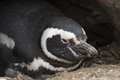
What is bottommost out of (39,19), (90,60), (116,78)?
(116,78)

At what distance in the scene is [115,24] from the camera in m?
3.02

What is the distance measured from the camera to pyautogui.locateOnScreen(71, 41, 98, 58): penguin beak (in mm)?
2371

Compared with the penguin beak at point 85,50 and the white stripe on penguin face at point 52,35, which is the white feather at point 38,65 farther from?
the penguin beak at point 85,50

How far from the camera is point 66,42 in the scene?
2.46 m

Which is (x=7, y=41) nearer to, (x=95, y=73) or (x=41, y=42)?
(x=41, y=42)

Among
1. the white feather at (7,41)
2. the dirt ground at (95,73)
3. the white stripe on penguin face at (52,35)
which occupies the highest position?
the white feather at (7,41)

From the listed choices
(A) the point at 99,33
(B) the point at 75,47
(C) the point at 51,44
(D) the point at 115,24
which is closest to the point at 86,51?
(B) the point at 75,47

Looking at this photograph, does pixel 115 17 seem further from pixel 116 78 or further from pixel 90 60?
pixel 116 78

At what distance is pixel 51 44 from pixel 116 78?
2.11ft

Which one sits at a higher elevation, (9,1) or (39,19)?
(9,1)

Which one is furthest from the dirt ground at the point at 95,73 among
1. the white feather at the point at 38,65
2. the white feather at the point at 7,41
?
the white feather at the point at 7,41

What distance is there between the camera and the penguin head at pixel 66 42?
2400 millimetres

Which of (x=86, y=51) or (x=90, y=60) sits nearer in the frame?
(x=86, y=51)

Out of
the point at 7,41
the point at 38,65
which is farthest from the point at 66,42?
the point at 7,41
